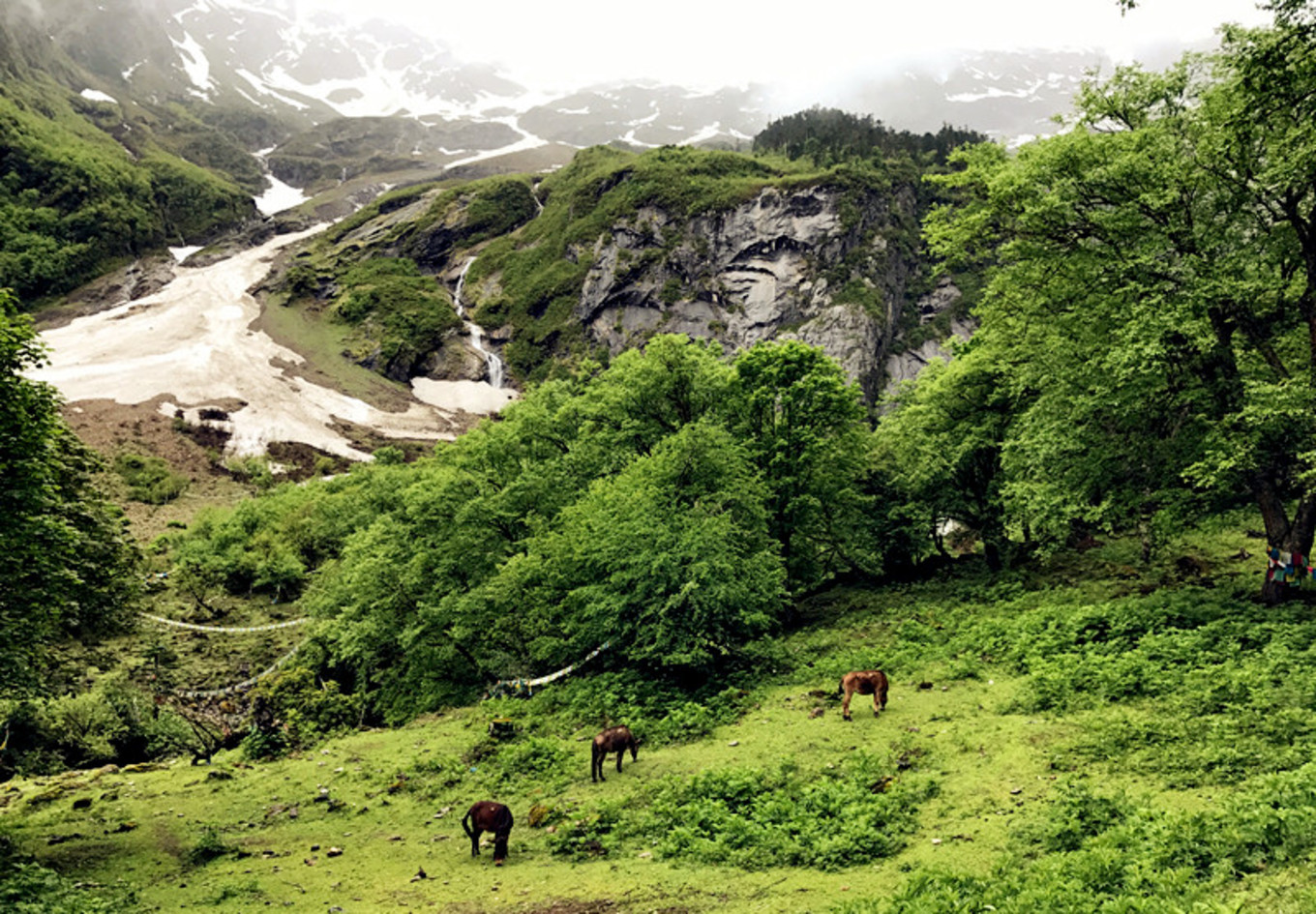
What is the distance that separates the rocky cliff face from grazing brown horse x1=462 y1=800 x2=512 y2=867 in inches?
5276

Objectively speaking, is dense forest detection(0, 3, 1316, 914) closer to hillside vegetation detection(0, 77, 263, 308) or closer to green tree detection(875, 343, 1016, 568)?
green tree detection(875, 343, 1016, 568)

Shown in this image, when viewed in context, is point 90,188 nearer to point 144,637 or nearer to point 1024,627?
point 144,637

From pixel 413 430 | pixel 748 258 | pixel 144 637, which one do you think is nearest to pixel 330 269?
pixel 413 430

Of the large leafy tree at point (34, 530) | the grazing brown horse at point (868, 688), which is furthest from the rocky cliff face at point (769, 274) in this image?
the large leafy tree at point (34, 530)

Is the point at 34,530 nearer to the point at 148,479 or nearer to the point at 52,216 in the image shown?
the point at 148,479

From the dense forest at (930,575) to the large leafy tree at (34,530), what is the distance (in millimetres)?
88

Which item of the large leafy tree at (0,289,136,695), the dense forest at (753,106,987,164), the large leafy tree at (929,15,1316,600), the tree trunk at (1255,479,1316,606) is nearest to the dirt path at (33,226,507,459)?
the large leafy tree at (0,289,136,695)

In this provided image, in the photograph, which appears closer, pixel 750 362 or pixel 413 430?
pixel 750 362

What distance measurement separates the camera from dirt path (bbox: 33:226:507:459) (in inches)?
4247

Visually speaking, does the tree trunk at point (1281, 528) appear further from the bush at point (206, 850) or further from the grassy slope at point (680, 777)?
the bush at point (206, 850)

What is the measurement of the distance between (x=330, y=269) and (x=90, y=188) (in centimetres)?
6922

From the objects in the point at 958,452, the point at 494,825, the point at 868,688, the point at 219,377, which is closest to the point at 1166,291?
the point at 958,452

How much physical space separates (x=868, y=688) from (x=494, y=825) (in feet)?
29.2

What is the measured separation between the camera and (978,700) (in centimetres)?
1606
